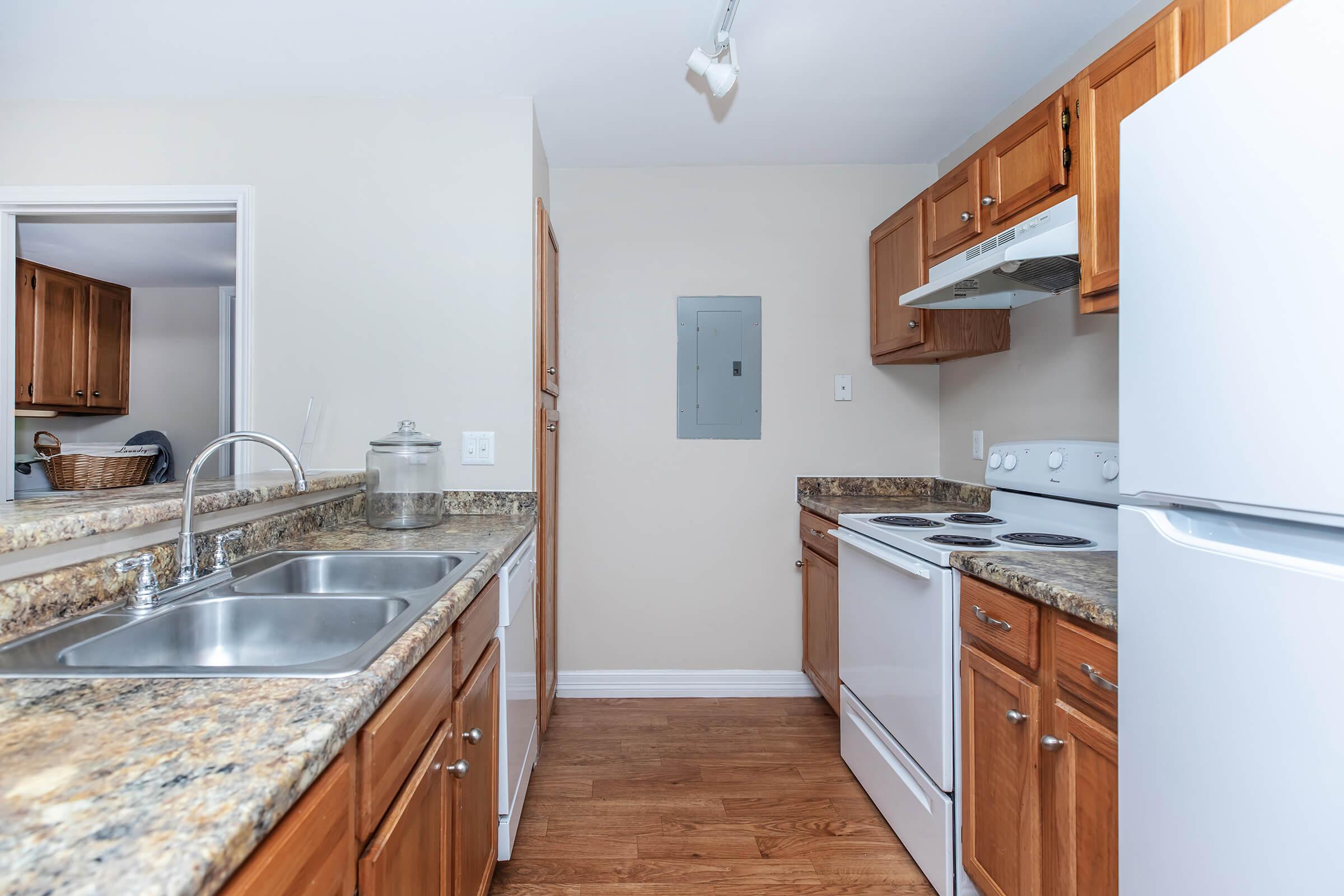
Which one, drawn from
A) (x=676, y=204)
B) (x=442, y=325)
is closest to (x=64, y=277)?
(x=442, y=325)

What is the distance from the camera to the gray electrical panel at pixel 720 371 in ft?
9.16

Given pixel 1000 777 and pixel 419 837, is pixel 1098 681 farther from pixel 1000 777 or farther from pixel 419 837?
pixel 419 837

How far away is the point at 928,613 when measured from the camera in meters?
1.58

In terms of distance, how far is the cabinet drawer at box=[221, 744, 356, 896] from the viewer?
0.49 metres

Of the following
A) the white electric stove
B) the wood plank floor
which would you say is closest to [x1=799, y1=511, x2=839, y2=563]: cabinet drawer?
the white electric stove

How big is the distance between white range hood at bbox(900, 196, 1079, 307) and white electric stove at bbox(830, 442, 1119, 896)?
0.49m

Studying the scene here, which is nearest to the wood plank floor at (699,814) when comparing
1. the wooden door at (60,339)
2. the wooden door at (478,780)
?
the wooden door at (478,780)

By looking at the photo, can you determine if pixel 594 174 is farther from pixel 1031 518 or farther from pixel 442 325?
pixel 1031 518

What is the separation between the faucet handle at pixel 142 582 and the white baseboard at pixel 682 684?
1947 millimetres

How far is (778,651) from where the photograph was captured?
9.16 feet

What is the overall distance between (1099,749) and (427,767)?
44.0 inches

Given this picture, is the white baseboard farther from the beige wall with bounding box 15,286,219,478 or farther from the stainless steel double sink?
the beige wall with bounding box 15,286,219,478

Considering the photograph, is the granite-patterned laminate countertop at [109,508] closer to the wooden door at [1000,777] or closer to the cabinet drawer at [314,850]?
the cabinet drawer at [314,850]

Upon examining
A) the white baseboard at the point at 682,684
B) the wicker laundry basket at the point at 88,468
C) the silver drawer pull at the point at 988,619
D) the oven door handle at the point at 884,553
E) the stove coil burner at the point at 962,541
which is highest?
the wicker laundry basket at the point at 88,468
